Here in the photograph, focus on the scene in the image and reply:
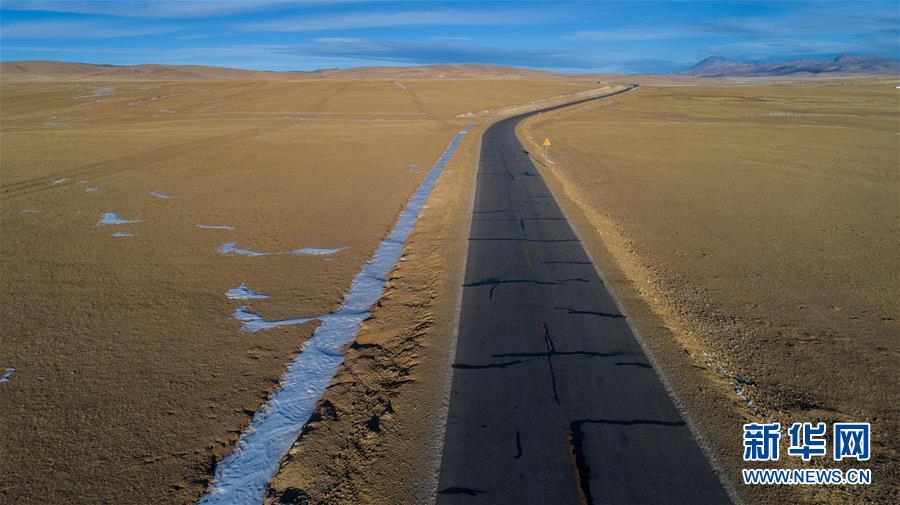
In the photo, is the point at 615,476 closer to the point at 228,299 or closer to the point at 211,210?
the point at 228,299

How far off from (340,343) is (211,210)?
12.1m

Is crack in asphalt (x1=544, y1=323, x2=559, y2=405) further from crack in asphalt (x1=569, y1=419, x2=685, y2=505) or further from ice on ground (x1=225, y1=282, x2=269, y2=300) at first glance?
ice on ground (x1=225, y1=282, x2=269, y2=300)

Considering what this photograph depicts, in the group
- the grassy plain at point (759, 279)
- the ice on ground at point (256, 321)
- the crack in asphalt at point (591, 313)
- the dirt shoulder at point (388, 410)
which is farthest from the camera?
the ice on ground at point (256, 321)

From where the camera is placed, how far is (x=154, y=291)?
11398mm

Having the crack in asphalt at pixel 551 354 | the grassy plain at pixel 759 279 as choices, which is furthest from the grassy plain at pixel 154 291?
the grassy plain at pixel 759 279

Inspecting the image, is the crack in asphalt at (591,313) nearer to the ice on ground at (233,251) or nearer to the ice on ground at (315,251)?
the ice on ground at (315,251)

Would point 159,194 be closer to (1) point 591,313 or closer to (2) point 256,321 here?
(2) point 256,321

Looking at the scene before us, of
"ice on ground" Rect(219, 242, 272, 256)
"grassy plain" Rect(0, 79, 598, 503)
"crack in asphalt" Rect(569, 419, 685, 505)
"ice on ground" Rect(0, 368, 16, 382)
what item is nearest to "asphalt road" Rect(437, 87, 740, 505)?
"crack in asphalt" Rect(569, 419, 685, 505)

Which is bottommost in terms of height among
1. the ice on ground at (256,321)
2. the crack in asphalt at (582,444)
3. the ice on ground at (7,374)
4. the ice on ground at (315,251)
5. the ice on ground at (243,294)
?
the crack in asphalt at (582,444)

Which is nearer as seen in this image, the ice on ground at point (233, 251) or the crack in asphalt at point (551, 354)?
the crack in asphalt at point (551, 354)

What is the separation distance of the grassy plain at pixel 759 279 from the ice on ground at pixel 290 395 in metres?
5.61

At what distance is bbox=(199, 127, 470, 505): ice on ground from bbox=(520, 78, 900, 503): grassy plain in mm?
5606

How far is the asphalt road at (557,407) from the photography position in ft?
18.8

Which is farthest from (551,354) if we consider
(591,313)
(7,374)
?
(7,374)
